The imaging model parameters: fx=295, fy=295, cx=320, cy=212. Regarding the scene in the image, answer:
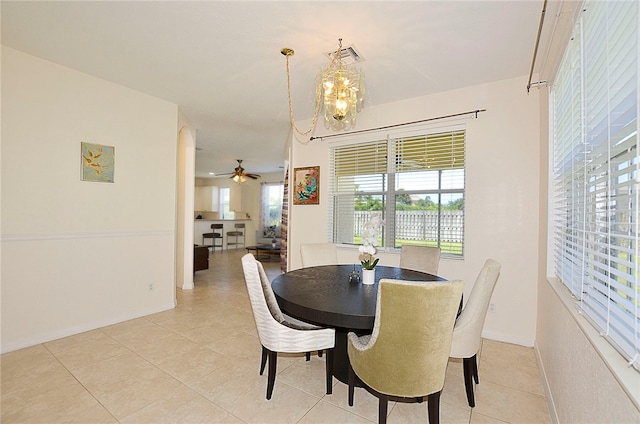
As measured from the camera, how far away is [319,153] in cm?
428

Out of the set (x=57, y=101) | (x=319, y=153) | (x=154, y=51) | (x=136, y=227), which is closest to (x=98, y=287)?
(x=136, y=227)

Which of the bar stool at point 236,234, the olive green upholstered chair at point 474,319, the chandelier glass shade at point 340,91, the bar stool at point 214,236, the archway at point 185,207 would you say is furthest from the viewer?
the bar stool at point 236,234

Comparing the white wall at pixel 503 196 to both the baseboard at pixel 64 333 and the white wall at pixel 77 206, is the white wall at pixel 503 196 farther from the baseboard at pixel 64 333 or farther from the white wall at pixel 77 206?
the baseboard at pixel 64 333

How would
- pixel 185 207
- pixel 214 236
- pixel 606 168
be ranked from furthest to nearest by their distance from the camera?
pixel 214 236, pixel 185 207, pixel 606 168

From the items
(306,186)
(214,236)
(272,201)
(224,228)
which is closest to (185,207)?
(306,186)

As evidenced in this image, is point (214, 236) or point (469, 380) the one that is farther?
point (214, 236)

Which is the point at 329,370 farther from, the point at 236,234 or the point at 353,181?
the point at 236,234

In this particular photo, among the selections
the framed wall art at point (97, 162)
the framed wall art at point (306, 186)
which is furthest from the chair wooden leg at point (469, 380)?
the framed wall art at point (97, 162)

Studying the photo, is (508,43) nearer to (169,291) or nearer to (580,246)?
(580,246)

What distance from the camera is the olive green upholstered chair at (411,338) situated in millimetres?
1348

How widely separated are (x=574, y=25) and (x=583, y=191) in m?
0.91

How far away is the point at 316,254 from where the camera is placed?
10.5 ft

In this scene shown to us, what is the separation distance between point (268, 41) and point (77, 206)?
100 inches

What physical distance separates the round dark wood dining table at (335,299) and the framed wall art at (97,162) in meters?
2.39
